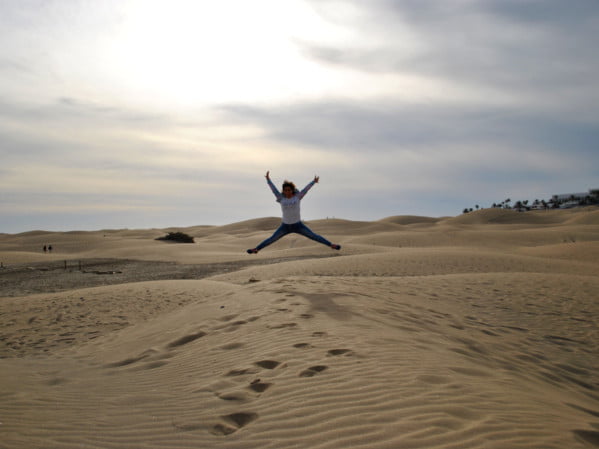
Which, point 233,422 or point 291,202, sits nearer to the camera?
point 233,422

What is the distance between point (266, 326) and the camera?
6590 mm

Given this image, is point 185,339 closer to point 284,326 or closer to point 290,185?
point 284,326

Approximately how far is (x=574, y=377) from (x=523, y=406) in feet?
11.6

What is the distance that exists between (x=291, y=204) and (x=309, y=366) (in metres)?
6.52

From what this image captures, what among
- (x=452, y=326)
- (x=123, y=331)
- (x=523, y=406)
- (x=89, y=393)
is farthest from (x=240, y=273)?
(x=523, y=406)

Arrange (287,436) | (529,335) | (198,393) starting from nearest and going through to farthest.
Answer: (287,436)
(198,393)
(529,335)

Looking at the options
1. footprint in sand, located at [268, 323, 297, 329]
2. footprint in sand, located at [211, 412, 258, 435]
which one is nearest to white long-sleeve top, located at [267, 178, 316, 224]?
footprint in sand, located at [268, 323, 297, 329]

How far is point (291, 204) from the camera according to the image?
10633 millimetres

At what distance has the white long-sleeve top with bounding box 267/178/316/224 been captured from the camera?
34.8 feet

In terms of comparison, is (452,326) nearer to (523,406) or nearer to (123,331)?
(523,406)

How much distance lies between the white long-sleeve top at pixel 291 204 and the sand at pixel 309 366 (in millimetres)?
1749

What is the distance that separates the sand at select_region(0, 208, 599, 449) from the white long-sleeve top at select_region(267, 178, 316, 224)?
175cm

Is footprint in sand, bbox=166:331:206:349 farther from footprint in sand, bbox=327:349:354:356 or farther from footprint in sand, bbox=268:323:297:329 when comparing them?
footprint in sand, bbox=327:349:354:356

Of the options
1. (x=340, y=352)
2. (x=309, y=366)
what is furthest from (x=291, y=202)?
(x=309, y=366)
